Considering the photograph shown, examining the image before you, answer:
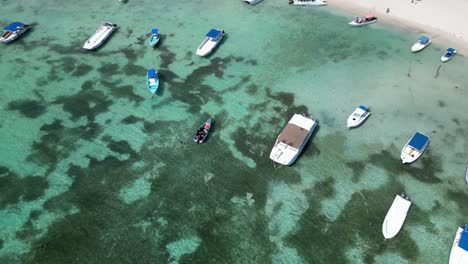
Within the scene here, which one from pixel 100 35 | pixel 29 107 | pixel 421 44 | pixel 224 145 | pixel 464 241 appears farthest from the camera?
pixel 100 35

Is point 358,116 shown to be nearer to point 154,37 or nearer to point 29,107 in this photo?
point 154,37

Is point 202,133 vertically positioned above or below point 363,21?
below

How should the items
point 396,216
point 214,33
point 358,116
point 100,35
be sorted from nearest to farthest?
point 396,216 → point 358,116 → point 214,33 → point 100,35

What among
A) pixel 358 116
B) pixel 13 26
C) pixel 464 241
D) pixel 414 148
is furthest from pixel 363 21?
pixel 13 26

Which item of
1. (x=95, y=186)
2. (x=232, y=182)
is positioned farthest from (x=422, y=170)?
(x=95, y=186)

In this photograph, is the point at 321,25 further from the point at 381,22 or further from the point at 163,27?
the point at 163,27

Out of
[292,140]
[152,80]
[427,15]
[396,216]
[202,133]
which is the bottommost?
[396,216]

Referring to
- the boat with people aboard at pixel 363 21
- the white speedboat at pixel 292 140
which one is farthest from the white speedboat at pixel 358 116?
the boat with people aboard at pixel 363 21

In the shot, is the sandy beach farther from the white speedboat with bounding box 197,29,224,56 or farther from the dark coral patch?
the dark coral patch
